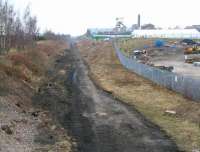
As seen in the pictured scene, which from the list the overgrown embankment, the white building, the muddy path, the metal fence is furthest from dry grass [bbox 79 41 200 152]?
the white building

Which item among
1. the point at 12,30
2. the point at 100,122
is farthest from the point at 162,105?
the point at 12,30

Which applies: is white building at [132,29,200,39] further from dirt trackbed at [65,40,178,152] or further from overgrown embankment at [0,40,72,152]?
dirt trackbed at [65,40,178,152]

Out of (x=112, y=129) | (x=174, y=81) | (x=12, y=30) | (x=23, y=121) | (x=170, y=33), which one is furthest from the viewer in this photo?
(x=170, y=33)

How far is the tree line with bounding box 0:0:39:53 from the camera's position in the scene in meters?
55.8

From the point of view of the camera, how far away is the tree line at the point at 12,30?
55781mm

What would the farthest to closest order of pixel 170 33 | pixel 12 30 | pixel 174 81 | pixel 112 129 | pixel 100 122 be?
pixel 170 33 < pixel 12 30 < pixel 174 81 < pixel 100 122 < pixel 112 129

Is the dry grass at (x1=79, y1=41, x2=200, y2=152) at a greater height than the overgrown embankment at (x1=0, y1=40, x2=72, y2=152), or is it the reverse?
the overgrown embankment at (x1=0, y1=40, x2=72, y2=152)

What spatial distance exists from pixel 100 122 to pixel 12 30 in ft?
130

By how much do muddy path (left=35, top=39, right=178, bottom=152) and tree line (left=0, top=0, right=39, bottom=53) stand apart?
19971mm

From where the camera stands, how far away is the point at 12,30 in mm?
60438

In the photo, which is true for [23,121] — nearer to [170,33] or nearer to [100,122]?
[100,122]

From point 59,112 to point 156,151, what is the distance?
34.9ft

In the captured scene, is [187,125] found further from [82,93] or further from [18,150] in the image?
[82,93]

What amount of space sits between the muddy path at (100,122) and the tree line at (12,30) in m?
20.0
